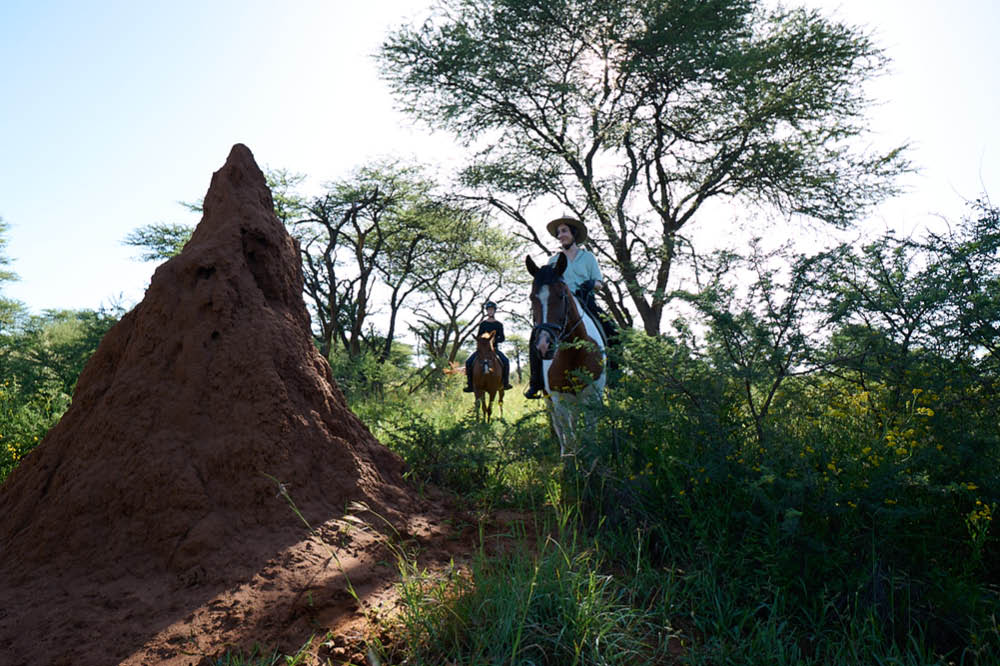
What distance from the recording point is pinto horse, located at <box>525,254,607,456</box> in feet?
18.4

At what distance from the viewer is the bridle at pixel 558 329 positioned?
560 cm

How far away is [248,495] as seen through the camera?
3.52m

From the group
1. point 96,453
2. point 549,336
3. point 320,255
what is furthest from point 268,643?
point 320,255

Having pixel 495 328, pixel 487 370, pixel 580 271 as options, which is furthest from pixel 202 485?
pixel 495 328

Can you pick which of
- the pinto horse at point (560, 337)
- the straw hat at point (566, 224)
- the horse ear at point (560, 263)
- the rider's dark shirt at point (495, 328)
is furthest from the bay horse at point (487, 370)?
the horse ear at point (560, 263)

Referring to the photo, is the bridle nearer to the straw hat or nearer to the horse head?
the horse head

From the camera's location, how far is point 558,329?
573 centimetres

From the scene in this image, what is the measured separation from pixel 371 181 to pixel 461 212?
17.1 feet

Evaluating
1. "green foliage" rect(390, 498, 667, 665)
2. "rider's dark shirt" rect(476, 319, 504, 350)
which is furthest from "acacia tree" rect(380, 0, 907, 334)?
"green foliage" rect(390, 498, 667, 665)

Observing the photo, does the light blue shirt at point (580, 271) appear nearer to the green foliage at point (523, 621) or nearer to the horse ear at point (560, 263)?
the horse ear at point (560, 263)

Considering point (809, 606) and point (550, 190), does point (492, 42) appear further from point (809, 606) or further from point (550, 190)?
point (809, 606)

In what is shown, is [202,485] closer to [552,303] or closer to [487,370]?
[552,303]

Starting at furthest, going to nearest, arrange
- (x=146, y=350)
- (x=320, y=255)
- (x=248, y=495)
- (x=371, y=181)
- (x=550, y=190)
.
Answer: (x=320, y=255) < (x=371, y=181) < (x=550, y=190) < (x=146, y=350) < (x=248, y=495)

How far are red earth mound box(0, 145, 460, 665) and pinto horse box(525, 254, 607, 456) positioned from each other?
71.5 inches
